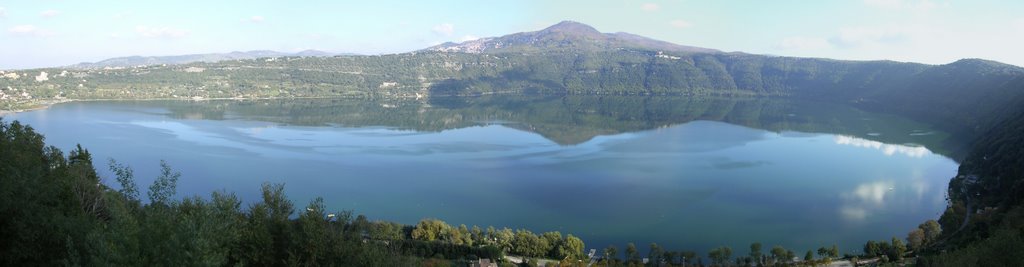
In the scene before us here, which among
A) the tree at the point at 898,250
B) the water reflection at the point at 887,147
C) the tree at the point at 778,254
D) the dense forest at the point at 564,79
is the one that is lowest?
the tree at the point at 778,254

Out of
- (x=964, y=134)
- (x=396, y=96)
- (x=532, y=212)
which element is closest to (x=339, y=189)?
(x=532, y=212)

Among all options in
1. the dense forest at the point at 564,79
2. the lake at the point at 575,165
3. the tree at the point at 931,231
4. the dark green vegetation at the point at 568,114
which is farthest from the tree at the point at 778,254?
the dense forest at the point at 564,79

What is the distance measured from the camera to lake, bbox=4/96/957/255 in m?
24.8

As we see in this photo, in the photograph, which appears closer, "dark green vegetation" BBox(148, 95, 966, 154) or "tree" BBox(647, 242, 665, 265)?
"tree" BBox(647, 242, 665, 265)

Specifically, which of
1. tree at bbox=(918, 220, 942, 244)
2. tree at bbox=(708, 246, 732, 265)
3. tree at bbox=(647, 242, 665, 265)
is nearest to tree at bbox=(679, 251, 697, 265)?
tree at bbox=(708, 246, 732, 265)

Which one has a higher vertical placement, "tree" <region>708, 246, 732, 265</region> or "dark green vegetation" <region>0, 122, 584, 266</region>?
"dark green vegetation" <region>0, 122, 584, 266</region>

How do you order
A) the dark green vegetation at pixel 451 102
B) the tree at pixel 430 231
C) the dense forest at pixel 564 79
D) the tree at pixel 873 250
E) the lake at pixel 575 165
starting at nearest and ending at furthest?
the dark green vegetation at pixel 451 102
the tree at pixel 873 250
the tree at pixel 430 231
the lake at pixel 575 165
the dense forest at pixel 564 79

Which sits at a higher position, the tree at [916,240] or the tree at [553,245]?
the tree at [916,240]

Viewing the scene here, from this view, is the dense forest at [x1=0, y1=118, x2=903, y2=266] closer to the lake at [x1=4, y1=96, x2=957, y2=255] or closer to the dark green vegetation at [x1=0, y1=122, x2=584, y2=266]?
the dark green vegetation at [x1=0, y1=122, x2=584, y2=266]

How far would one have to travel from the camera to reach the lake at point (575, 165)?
2481 cm

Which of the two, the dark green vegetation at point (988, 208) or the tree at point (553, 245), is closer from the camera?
the dark green vegetation at point (988, 208)

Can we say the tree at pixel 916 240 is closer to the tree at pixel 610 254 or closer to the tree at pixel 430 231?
the tree at pixel 610 254

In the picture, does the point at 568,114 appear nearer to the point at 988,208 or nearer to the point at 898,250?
the point at 988,208

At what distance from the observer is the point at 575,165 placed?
36.9 m
